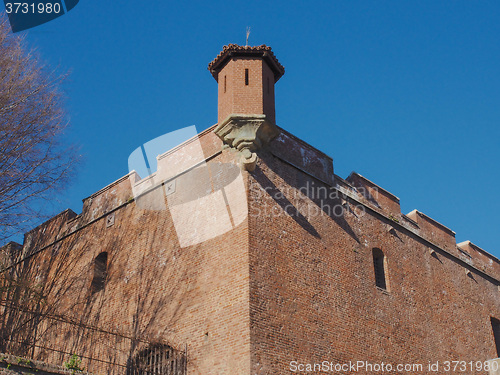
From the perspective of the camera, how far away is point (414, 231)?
18172mm

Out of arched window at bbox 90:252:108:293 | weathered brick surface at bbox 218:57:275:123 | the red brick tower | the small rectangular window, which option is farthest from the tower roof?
the small rectangular window

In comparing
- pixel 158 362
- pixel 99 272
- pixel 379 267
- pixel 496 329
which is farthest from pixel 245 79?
pixel 496 329

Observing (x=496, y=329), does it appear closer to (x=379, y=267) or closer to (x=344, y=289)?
(x=379, y=267)

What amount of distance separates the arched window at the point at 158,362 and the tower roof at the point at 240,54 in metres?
6.97

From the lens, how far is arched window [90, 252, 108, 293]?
54.5 feet

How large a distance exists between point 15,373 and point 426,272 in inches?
466

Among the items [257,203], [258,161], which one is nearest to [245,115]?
[258,161]

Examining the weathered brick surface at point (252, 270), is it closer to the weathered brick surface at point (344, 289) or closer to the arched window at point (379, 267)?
the weathered brick surface at point (344, 289)

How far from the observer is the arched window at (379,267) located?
16188 millimetres

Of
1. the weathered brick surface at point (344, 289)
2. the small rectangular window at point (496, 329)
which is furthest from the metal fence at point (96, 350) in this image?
the small rectangular window at point (496, 329)

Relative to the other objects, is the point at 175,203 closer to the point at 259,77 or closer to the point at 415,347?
the point at 259,77

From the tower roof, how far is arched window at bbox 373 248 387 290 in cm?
574

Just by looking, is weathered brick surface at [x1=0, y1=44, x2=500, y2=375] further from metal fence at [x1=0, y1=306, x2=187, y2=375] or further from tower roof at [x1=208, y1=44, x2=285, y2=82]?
tower roof at [x1=208, y1=44, x2=285, y2=82]

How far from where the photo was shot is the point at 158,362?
1325cm
